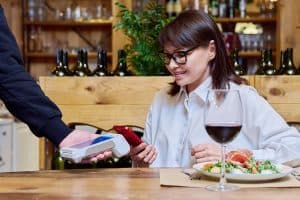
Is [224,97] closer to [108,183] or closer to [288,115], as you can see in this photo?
[108,183]

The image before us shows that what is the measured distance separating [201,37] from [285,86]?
2.36 ft

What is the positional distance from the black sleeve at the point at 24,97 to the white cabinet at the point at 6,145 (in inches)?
108

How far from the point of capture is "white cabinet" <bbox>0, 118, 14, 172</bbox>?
4262 millimetres

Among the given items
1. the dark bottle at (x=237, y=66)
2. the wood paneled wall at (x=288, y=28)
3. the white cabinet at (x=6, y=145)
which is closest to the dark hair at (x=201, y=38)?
the dark bottle at (x=237, y=66)

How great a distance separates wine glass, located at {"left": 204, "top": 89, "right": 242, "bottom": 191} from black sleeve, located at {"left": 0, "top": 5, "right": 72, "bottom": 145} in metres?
0.47

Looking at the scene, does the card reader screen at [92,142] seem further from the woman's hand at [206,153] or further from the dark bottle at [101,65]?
the dark bottle at [101,65]

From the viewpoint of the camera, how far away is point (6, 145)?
14.1 feet

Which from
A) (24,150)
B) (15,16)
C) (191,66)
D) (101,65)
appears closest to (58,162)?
(101,65)

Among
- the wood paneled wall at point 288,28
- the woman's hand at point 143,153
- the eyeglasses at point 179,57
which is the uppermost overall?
the wood paneled wall at point 288,28

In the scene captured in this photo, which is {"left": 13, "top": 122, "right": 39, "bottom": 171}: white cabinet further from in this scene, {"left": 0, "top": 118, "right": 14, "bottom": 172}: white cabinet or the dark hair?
the dark hair

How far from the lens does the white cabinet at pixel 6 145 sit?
4262 millimetres

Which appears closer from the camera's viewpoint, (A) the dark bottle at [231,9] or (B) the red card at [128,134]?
(B) the red card at [128,134]

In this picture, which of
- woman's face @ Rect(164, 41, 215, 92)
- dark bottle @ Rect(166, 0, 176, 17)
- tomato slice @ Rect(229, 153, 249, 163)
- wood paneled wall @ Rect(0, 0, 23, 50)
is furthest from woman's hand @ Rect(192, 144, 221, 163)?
wood paneled wall @ Rect(0, 0, 23, 50)

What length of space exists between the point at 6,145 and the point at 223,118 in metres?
3.24
